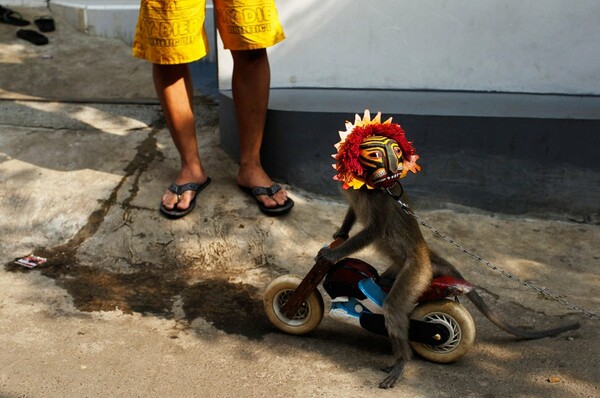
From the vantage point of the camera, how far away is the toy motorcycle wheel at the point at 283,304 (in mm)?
4051

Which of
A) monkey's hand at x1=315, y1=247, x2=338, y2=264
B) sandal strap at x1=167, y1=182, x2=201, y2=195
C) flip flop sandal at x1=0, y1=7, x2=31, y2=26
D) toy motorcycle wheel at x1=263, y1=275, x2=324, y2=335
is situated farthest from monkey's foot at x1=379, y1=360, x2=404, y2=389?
flip flop sandal at x1=0, y1=7, x2=31, y2=26

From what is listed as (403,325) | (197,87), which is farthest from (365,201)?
(197,87)

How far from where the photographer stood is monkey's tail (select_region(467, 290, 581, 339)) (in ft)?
12.9

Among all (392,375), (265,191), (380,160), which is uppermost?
(380,160)

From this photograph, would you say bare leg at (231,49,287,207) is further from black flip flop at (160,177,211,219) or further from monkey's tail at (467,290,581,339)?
monkey's tail at (467,290,581,339)

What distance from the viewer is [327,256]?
153 inches

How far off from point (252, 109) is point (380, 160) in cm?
158

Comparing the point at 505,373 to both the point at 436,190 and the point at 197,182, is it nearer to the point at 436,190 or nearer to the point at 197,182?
the point at 436,190

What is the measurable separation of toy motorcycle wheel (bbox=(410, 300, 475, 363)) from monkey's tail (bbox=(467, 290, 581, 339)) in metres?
0.14

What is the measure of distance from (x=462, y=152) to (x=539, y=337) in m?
1.60

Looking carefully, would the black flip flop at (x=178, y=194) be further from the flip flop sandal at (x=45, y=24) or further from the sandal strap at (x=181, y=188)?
the flip flop sandal at (x=45, y=24)

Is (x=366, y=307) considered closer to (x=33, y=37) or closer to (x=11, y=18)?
(x=33, y=37)

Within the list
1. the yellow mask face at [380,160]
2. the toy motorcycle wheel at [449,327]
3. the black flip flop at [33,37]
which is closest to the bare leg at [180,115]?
the yellow mask face at [380,160]

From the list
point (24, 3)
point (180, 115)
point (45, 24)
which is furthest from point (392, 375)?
point (24, 3)
